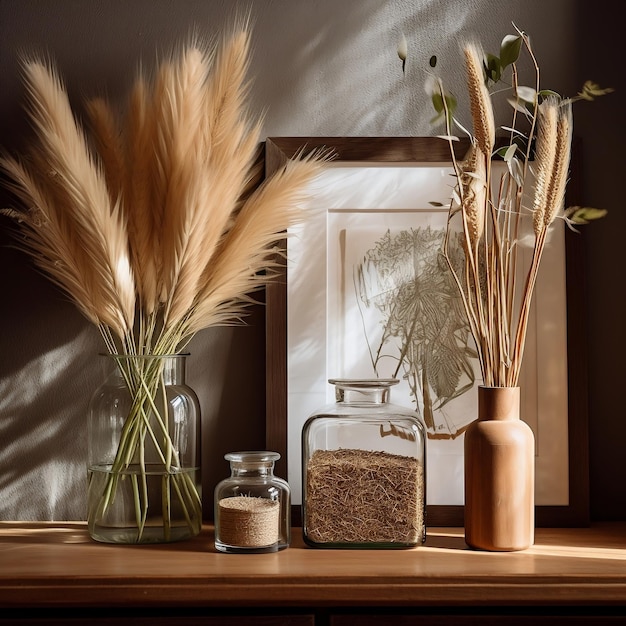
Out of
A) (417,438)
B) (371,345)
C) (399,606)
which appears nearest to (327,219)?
(371,345)

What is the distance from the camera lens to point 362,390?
4.06 ft

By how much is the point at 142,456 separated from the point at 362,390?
36 cm

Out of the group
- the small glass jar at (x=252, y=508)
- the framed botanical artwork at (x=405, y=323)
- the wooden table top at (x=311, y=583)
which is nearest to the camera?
the wooden table top at (x=311, y=583)

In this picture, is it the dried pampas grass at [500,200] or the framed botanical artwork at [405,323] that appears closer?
the dried pampas grass at [500,200]

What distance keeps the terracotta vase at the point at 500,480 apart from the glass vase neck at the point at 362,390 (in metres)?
0.15

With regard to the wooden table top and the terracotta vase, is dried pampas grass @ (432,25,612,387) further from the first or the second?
the wooden table top

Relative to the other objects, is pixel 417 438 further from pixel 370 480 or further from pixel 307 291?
pixel 307 291

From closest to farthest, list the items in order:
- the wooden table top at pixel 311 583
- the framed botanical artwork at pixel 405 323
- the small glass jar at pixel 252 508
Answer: the wooden table top at pixel 311 583
the small glass jar at pixel 252 508
the framed botanical artwork at pixel 405 323

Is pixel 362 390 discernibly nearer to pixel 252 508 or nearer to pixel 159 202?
pixel 252 508

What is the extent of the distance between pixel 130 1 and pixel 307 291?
0.62 meters

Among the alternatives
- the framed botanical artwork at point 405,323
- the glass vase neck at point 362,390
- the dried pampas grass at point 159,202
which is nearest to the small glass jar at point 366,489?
the glass vase neck at point 362,390

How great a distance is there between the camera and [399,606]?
1.06 m

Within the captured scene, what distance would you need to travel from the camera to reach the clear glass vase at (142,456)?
1218mm

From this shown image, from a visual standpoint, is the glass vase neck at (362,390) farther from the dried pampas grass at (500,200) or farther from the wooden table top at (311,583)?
the wooden table top at (311,583)
